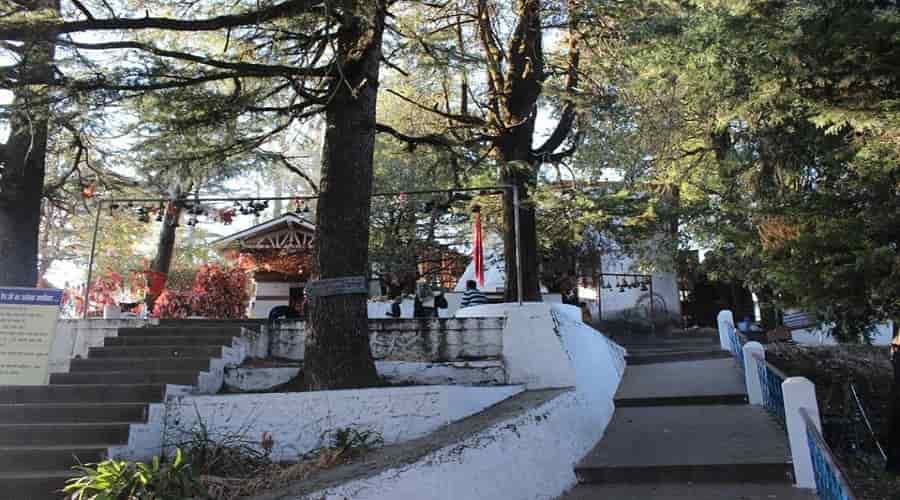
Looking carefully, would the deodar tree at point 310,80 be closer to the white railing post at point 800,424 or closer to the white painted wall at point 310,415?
the white painted wall at point 310,415

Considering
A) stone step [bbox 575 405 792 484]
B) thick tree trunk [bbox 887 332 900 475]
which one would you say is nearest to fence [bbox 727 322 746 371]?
stone step [bbox 575 405 792 484]

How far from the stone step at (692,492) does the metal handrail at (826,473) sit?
0.31 meters

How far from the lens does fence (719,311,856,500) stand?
4.45m

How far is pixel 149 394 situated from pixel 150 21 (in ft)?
12.9

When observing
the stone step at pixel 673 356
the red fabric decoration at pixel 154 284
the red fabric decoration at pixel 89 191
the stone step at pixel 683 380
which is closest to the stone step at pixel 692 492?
the stone step at pixel 683 380

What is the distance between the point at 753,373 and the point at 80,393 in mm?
9246

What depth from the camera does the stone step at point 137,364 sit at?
798 cm

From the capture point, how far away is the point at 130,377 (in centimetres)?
771

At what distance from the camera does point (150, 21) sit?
6203 mm

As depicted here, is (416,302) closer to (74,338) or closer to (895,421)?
(74,338)

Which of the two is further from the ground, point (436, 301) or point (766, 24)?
point (766, 24)

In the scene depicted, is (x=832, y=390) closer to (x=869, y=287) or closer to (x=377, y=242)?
(x=869, y=287)

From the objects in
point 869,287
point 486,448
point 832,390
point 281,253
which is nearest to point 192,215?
point 281,253

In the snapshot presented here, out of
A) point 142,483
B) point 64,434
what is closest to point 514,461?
point 142,483
